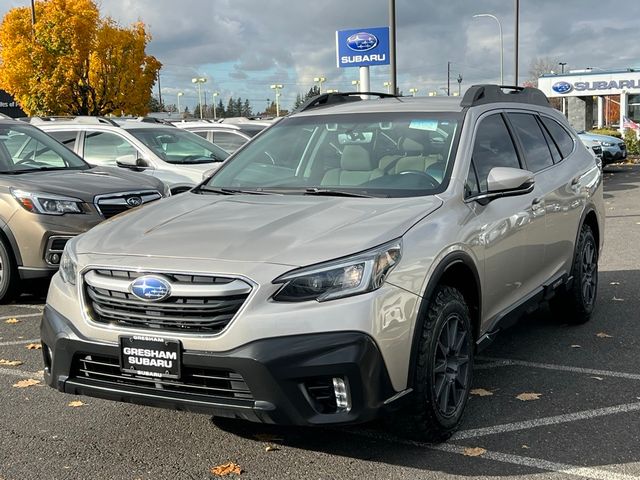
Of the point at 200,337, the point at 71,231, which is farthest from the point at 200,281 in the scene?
the point at 71,231

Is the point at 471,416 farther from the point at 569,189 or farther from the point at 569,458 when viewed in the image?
the point at 569,189

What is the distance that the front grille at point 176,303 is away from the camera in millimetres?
3354

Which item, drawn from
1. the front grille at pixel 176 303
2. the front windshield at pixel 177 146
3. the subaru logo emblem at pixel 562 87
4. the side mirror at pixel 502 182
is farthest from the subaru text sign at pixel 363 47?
the subaru logo emblem at pixel 562 87

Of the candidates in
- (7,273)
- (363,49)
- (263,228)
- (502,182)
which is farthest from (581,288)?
(363,49)

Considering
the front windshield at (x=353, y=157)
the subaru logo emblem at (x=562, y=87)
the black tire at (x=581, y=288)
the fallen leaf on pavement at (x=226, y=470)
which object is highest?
the subaru logo emblem at (x=562, y=87)

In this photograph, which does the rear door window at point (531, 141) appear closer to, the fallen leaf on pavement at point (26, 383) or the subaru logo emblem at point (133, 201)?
the fallen leaf on pavement at point (26, 383)

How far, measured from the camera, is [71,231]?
7008 mm

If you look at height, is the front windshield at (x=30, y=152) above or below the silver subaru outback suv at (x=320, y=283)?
above

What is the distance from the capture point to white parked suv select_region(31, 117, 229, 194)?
10.4 meters

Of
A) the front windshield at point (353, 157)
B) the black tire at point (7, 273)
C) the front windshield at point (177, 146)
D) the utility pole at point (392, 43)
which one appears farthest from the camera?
the utility pole at point (392, 43)

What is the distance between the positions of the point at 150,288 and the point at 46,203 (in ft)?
13.3

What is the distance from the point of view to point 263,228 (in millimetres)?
3740

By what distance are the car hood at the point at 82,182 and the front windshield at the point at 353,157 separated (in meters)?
2.56

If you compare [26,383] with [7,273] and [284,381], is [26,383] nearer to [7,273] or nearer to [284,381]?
[7,273]
